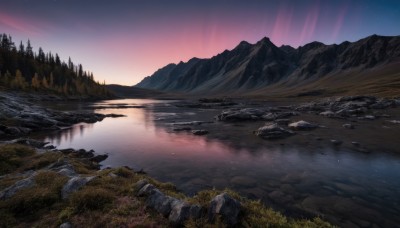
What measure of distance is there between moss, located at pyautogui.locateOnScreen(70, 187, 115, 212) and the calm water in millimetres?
7727

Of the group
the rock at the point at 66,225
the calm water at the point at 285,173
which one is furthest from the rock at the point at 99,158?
the rock at the point at 66,225

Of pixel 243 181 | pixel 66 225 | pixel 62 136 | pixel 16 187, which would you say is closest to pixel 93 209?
pixel 66 225

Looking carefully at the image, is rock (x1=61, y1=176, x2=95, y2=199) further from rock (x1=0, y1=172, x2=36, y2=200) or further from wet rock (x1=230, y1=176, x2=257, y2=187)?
wet rock (x1=230, y1=176, x2=257, y2=187)

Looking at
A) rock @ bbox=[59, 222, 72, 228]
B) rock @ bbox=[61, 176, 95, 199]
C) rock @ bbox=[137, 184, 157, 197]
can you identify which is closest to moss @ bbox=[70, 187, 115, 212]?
rock @ bbox=[61, 176, 95, 199]

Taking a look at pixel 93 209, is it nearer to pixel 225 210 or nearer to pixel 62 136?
pixel 225 210

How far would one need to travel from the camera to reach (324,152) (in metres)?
30.7

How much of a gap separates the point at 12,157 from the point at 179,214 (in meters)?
17.8

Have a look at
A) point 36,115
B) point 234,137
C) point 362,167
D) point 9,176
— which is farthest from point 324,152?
Answer: point 36,115

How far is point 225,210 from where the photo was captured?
34.4 feet

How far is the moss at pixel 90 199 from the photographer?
1153 centimetres

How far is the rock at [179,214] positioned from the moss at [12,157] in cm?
1463

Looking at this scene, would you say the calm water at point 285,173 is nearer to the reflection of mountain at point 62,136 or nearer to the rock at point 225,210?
the reflection of mountain at point 62,136

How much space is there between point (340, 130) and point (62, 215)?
1973 inches

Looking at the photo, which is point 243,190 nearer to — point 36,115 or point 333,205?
point 333,205
